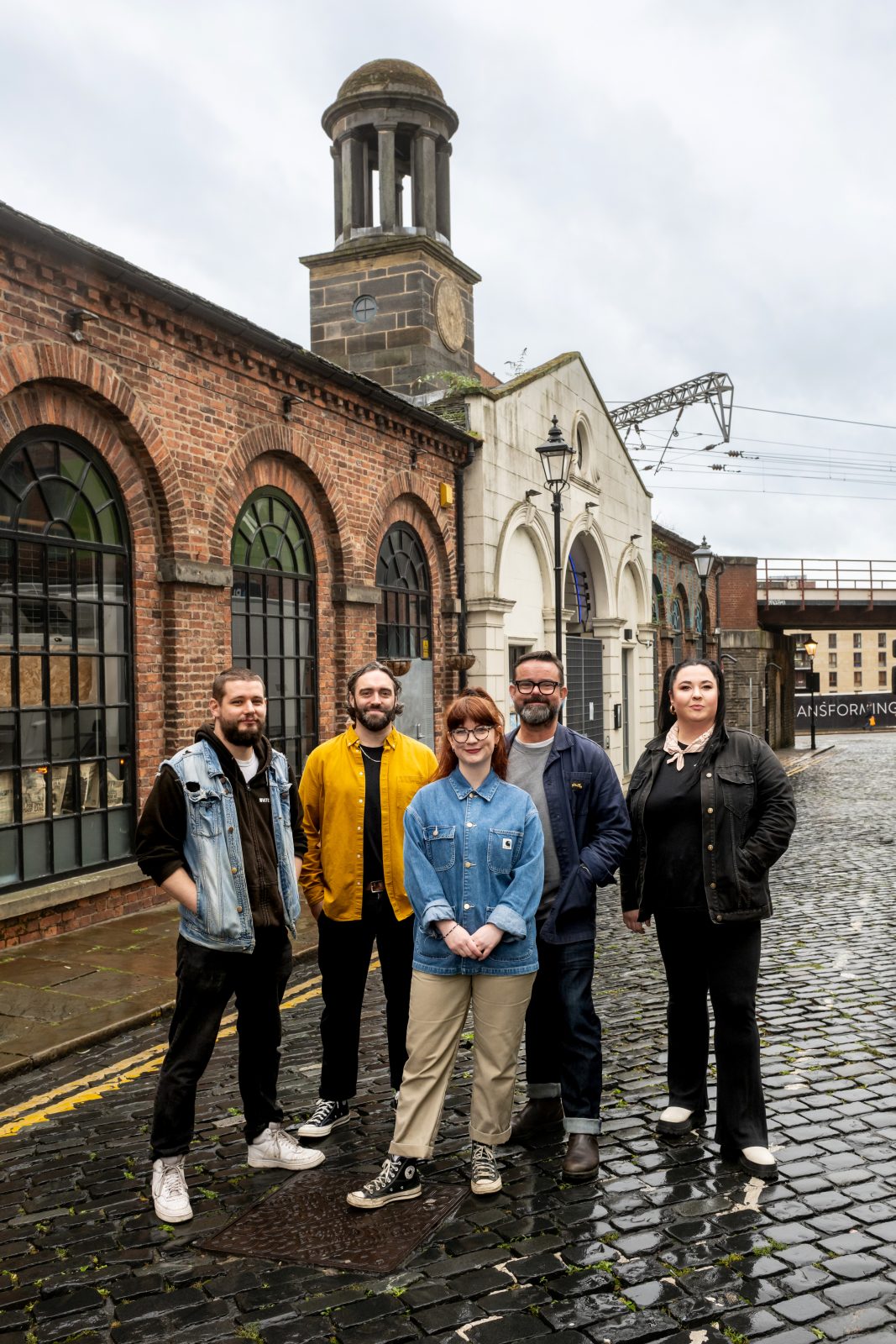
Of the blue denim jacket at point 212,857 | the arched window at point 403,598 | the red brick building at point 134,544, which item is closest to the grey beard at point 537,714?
the blue denim jacket at point 212,857

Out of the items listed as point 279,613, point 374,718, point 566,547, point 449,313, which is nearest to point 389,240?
point 449,313

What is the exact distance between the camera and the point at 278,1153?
4.20 m

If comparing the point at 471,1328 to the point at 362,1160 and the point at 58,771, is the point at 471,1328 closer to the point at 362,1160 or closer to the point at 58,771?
the point at 362,1160

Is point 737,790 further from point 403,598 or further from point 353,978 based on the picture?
point 403,598

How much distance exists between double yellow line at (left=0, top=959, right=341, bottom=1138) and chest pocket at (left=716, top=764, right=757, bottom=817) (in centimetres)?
324

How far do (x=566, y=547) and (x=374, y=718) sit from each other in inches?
586

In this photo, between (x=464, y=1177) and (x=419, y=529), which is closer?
(x=464, y=1177)

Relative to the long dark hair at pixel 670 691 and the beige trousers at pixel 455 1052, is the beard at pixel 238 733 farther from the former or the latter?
the long dark hair at pixel 670 691

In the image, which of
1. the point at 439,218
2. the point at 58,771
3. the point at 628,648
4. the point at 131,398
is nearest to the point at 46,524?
the point at 131,398

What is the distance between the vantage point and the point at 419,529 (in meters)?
14.9

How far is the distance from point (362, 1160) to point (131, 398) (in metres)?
6.79

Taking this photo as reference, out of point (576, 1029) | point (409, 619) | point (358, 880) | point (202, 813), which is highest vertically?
point (409, 619)

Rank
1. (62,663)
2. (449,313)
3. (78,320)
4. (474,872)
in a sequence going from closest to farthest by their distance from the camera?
(474,872) → (78,320) → (62,663) → (449,313)

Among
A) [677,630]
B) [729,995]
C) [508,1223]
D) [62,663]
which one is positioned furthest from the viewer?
[677,630]
